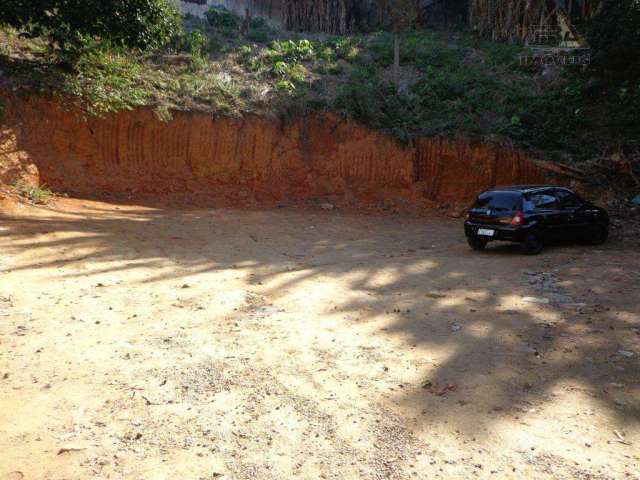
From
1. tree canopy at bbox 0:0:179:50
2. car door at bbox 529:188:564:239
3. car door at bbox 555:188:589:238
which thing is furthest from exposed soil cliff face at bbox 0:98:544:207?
car door at bbox 529:188:564:239

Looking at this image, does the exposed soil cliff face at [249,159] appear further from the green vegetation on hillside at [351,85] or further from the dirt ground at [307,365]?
the dirt ground at [307,365]

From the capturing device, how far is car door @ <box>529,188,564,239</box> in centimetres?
1162

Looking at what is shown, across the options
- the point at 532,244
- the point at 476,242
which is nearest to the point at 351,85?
the point at 476,242

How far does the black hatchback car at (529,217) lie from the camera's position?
1141 centimetres

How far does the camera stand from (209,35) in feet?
79.4

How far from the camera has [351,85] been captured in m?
21.2

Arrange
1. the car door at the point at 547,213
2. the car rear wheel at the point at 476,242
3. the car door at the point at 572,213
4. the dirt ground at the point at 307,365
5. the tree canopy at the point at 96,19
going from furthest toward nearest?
the tree canopy at the point at 96,19
the car door at the point at 572,213
the car rear wheel at the point at 476,242
the car door at the point at 547,213
the dirt ground at the point at 307,365

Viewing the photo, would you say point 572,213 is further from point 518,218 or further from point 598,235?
point 518,218

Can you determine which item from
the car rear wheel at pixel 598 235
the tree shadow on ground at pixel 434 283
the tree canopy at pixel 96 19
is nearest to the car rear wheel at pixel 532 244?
the tree shadow on ground at pixel 434 283

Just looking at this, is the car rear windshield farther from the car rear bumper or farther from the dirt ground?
the dirt ground

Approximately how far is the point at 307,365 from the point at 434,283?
4.32 meters

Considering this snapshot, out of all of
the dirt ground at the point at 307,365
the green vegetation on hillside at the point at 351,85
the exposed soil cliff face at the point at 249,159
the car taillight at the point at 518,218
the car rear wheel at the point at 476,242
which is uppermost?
the green vegetation on hillside at the point at 351,85

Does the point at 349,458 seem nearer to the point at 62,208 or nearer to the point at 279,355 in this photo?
the point at 279,355

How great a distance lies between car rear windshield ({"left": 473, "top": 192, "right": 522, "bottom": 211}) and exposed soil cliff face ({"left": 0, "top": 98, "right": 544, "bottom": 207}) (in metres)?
7.40
